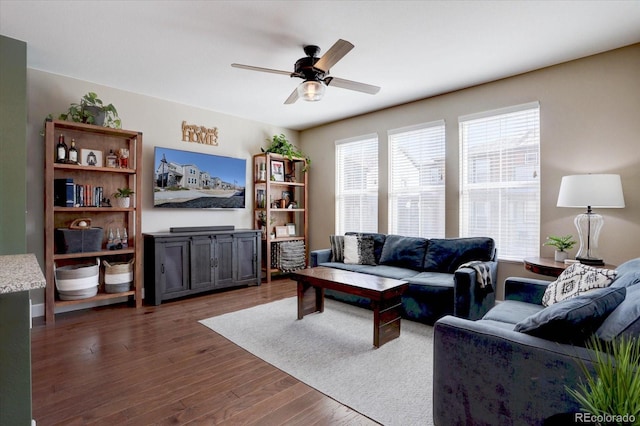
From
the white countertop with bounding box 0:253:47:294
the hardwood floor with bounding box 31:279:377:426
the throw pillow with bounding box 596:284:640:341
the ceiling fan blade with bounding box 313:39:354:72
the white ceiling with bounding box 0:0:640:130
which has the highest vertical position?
the white ceiling with bounding box 0:0:640:130

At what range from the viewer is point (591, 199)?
110 inches

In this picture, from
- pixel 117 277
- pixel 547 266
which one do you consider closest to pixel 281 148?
pixel 117 277

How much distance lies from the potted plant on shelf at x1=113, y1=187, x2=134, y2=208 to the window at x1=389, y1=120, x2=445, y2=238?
11.7 feet

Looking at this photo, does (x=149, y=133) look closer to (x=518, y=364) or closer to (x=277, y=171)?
(x=277, y=171)

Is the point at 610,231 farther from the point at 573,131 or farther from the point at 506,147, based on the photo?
the point at 506,147

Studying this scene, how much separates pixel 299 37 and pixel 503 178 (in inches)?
110

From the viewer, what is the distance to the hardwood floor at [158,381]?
74.3 inches

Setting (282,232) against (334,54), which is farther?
(282,232)

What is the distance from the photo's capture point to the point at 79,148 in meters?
3.80

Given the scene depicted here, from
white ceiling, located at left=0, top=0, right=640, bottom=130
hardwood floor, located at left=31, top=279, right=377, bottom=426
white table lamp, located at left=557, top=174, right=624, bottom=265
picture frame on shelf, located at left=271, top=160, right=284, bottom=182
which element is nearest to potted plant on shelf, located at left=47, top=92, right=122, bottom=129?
white ceiling, located at left=0, top=0, right=640, bottom=130

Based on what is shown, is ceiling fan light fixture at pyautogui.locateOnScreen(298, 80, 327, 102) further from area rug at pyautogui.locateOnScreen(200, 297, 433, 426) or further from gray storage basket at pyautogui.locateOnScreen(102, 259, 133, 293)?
gray storage basket at pyautogui.locateOnScreen(102, 259, 133, 293)

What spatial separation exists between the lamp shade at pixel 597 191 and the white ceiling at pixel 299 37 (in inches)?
49.7

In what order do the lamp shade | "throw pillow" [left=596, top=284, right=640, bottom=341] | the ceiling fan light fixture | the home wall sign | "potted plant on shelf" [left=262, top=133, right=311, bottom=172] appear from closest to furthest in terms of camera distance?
"throw pillow" [left=596, top=284, right=640, bottom=341] < the lamp shade < the ceiling fan light fixture < the home wall sign < "potted plant on shelf" [left=262, top=133, right=311, bottom=172]

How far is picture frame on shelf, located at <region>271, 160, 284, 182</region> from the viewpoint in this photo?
18.2 ft
